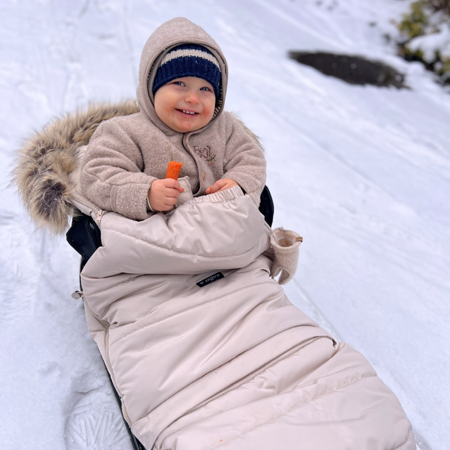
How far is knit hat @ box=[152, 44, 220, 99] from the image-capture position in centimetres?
113

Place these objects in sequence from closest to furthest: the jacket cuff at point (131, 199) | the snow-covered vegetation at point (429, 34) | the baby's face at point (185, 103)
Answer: the jacket cuff at point (131, 199), the baby's face at point (185, 103), the snow-covered vegetation at point (429, 34)

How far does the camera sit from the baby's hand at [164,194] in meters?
1.05

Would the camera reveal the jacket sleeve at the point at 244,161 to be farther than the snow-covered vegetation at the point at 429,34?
No

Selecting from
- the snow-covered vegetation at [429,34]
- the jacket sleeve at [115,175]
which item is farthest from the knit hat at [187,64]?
the snow-covered vegetation at [429,34]

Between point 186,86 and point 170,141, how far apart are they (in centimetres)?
17

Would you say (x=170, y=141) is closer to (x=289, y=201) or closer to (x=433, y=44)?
(x=289, y=201)

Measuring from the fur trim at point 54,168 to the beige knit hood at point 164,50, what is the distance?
23 centimetres

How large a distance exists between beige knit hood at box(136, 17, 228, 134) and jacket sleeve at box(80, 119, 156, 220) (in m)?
0.11

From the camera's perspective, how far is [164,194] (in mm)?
1052

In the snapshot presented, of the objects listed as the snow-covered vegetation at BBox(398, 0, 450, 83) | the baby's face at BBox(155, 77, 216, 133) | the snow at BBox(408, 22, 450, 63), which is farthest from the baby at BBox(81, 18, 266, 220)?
the snow at BBox(408, 22, 450, 63)

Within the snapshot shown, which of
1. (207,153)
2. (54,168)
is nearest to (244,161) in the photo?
(207,153)

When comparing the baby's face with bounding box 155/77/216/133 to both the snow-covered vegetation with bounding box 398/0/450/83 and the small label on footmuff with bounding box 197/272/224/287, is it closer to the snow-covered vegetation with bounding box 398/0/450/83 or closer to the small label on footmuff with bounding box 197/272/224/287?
the small label on footmuff with bounding box 197/272/224/287

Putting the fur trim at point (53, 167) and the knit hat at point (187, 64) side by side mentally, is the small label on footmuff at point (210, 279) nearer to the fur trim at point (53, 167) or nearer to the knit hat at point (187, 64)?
the fur trim at point (53, 167)

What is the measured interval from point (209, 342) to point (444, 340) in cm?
113
